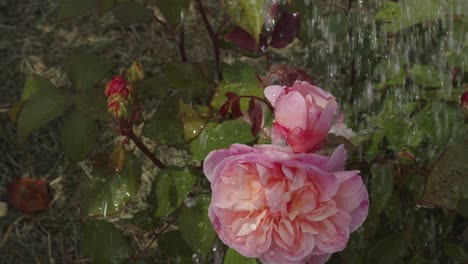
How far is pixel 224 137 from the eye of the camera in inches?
42.1

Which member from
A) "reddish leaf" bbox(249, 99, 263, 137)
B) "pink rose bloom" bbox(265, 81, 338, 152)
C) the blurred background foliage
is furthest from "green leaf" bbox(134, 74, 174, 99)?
"pink rose bloom" bbox(265, 81, 338, 152)

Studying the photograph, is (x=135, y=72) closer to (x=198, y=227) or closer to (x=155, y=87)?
(x=155, y=87)

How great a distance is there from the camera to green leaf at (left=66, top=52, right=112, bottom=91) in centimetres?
131

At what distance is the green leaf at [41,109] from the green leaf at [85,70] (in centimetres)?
4

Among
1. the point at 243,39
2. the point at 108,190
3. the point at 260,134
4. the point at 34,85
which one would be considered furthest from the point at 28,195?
the point at 260,134

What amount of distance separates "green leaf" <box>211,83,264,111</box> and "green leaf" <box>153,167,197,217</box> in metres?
0.12

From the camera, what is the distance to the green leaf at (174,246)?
1.36 metres

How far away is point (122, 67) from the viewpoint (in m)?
1.96

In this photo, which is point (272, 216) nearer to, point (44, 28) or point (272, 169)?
point (272, 169)

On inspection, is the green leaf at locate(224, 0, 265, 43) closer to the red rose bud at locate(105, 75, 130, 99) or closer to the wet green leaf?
the red rose bud at locate(105, 75, 130, 99)

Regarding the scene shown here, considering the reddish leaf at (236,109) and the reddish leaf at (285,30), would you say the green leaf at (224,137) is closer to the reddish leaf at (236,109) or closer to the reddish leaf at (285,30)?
the reddish leaf at (236,109)

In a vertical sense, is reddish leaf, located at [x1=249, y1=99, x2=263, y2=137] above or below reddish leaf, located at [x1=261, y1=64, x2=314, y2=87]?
below

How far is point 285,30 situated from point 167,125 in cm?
24

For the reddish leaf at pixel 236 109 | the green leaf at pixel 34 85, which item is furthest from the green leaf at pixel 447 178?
the green leaf at pixel 34 85
